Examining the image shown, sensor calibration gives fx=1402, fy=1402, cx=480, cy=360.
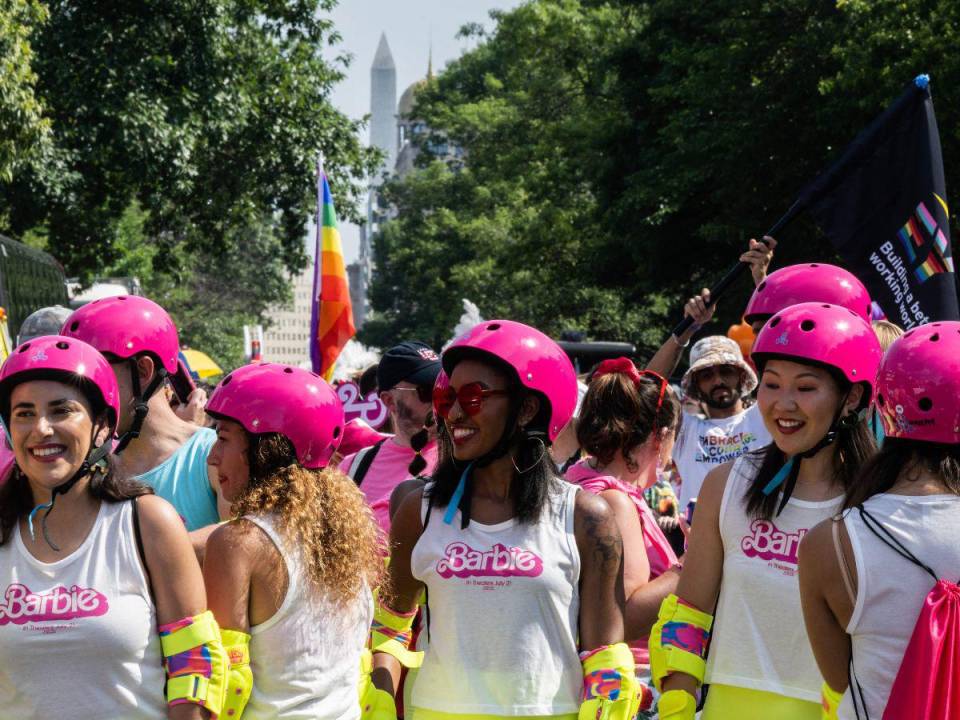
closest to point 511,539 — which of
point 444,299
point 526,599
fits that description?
point 526,599

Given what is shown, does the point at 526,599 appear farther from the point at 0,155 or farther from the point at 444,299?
the point at 444,299

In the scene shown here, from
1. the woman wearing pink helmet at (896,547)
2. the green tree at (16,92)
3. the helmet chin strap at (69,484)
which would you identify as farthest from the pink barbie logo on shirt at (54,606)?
the green tree at (16,92)

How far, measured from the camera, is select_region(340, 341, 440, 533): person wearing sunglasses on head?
580 centimetres

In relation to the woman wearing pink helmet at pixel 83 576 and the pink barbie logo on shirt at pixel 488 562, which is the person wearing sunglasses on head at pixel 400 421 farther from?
the woman wearing pink helmet at pixel 83 576

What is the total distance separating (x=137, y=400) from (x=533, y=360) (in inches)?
64.8

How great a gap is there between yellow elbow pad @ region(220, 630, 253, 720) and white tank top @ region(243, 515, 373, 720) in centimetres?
5

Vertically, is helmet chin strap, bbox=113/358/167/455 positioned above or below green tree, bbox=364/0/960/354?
below

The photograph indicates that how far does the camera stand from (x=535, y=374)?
3910 millimetres

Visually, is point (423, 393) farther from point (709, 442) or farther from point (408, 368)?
point (709, 442)

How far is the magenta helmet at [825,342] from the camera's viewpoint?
12.3ft

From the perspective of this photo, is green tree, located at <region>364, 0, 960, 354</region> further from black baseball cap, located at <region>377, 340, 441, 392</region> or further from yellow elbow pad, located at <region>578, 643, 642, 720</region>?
yellow elbow pad, located at <region>578, 643, 642, 720</region>

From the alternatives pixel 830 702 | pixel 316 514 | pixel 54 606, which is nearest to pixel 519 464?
pixel 316 514

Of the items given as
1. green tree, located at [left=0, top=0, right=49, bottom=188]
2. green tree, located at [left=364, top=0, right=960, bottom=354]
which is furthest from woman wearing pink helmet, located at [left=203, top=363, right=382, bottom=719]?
green tree, located at [left=364, top=0, right=960, bottom=354]

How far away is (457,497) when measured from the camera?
3871 millimetres
